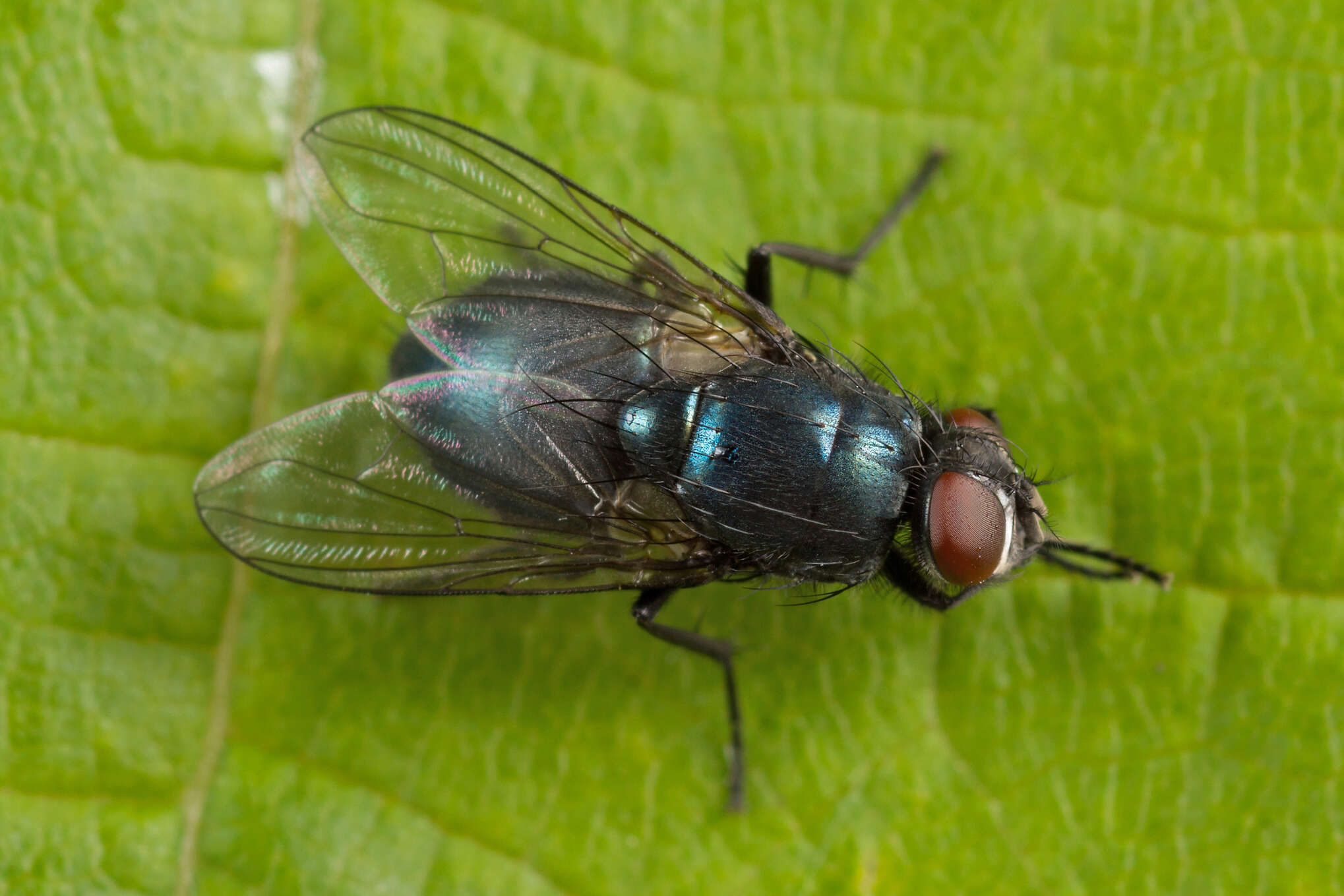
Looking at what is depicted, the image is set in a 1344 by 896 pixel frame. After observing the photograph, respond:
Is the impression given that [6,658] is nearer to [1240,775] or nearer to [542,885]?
[542,885]

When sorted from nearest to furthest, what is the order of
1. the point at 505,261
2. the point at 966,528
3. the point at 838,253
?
the point at 966,528 < the point at 505,261 < the point at 838,253

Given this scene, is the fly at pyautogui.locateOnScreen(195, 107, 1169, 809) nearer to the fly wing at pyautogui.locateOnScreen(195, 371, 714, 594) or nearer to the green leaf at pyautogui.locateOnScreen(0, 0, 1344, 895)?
the fly wing at pyautogui.locateOnScreen(195, 371, 714, 594)

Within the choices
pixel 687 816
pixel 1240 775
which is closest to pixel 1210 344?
pixel 1240 775

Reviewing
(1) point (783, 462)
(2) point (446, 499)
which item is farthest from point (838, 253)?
→ (2) point (446, 499)

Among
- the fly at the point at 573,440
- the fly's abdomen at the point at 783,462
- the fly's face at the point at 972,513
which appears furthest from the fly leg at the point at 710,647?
the fly's face at the point at 972,513

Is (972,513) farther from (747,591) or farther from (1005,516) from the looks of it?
(747,591)

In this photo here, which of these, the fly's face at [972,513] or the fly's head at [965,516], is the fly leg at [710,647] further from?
the fly's face at [972,513]
